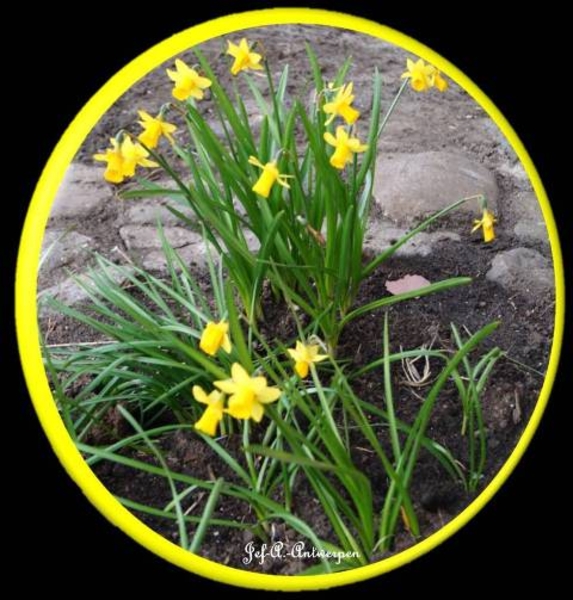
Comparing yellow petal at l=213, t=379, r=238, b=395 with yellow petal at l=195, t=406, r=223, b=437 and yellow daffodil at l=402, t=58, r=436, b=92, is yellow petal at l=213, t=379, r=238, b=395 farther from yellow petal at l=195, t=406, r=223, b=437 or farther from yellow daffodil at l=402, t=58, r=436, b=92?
yellow daffodil at l=402, t=58, r=436, b=92

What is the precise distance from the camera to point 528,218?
1818 millimetres

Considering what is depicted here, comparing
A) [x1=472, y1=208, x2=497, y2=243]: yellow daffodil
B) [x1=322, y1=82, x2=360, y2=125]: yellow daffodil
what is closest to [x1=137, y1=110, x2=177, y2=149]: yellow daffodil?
[x1=322, y1=82, x2=360, y2=125]: yellow daffodil

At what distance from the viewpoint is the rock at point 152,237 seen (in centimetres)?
169

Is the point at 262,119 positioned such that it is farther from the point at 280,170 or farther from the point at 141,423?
the point at 141,423

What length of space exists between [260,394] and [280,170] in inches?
14.8

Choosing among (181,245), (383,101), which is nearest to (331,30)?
(383,101)

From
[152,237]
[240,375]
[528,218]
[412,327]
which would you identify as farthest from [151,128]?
[528,218]

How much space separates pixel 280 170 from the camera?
65.2 inches

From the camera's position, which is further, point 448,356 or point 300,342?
point 448,356

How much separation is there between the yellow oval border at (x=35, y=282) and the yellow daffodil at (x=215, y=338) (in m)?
0.28

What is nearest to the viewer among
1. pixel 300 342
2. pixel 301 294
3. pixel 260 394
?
pixel 260 394

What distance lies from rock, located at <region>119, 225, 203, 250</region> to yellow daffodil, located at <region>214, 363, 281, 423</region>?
29 centimetres

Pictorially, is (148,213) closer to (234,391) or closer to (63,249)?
(63,249)

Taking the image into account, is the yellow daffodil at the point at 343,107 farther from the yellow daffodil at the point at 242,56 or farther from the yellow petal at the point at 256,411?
the yellow petal at the point at 256,411
